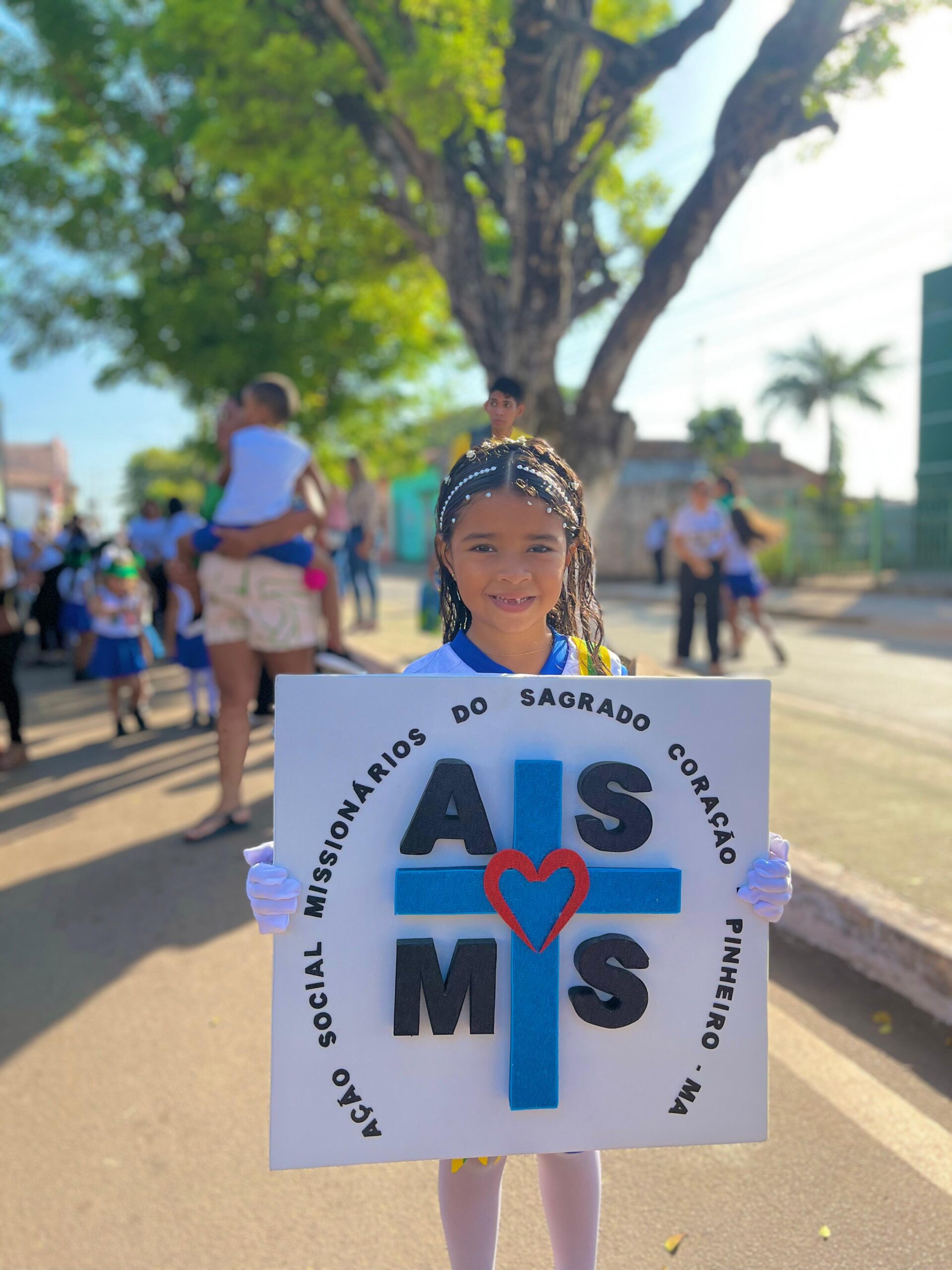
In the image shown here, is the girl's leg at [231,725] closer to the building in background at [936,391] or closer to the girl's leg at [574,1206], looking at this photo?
the girl's leg at [574,1206]

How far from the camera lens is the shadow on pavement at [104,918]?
299 centimetres

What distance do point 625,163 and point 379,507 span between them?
4425 mm

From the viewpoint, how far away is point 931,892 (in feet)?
10.7

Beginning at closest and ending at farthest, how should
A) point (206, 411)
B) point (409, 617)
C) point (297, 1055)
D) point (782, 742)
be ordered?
1. point (297, 1055)
2. point (782, 742)
3. point (409, 617)
4. point (206, 411)

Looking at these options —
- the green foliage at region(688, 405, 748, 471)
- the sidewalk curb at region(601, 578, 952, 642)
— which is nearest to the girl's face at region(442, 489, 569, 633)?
the sidewalk curb at region(601, 578, 952, 642)

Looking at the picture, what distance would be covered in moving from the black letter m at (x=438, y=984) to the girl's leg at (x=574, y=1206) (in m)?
0.42

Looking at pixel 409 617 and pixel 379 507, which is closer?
pixel 379 507

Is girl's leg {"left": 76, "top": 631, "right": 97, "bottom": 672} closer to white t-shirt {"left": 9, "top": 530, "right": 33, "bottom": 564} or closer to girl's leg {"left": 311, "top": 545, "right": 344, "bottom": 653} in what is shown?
white t-shirt {"left": 9, "top": 530, "right": 33, "bottom": 564}

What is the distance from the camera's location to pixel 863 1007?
112 inches

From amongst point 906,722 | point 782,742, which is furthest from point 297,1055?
point 906,722

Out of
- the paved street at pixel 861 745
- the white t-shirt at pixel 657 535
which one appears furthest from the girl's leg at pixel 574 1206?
the white t-shirt at pixel 657 535

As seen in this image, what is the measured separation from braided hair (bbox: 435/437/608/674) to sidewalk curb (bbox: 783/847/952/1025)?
162 centimetres

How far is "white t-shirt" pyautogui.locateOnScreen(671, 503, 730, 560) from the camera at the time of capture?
8.37m

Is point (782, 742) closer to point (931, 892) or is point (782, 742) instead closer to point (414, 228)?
point (931, 892)
